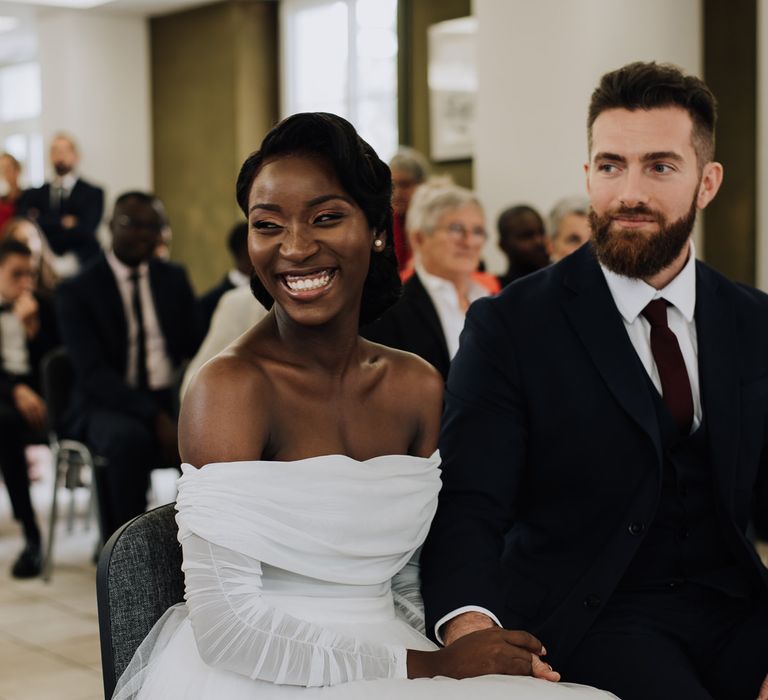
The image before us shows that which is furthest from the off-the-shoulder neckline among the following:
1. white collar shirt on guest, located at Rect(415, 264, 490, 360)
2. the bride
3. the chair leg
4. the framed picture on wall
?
the framed picture on wall

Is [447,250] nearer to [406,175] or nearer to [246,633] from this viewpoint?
[406,175]

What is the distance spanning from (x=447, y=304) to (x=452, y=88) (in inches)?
185

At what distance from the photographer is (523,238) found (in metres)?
5.85

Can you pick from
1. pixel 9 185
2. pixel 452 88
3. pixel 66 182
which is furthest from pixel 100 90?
pixel 452 88

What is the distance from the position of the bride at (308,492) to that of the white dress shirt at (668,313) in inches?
19.5

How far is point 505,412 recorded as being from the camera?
6.36 feet

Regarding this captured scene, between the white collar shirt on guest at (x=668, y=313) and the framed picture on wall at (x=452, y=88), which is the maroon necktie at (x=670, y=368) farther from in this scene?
the framed picture on wall at (x=452, y=88)

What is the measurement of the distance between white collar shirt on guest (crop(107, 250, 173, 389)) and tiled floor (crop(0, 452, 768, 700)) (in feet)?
2.76

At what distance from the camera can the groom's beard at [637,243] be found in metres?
1.96

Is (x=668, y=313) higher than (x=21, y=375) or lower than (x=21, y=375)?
higher

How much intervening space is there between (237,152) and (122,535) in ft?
31.2

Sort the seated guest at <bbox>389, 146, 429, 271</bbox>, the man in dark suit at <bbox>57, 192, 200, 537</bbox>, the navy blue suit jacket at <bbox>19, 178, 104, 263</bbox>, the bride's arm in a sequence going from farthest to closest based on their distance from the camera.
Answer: the navy blue suit jacket at <bbox>19, 178, 104, 263</bbox>
the seated guest at <bbox>389, 146, 429, 271</bbox>
the man in dark suit at <bbox>57, 192, 200, 537</bbox>
the bride's arm

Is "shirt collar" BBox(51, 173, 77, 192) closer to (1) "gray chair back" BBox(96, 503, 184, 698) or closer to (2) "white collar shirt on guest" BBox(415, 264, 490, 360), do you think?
(2) "white collar shirt on guest" BBox(415, 264, 490, 360)

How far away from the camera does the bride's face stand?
5.04 feet
